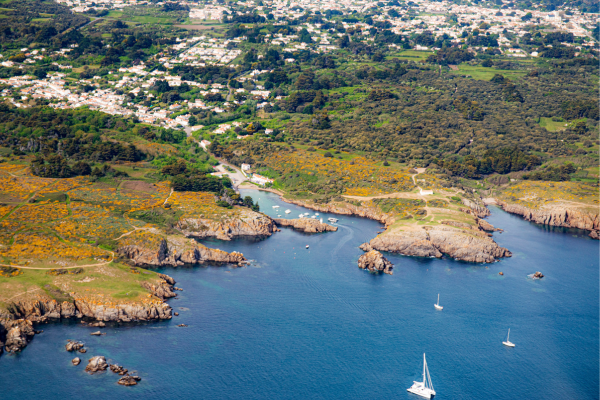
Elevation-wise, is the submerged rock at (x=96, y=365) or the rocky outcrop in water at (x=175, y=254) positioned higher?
the rocky outcrop in water at (x=175, y=254)

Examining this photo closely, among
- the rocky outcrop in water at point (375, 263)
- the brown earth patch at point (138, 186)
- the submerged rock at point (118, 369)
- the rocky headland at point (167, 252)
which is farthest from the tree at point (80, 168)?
the submerged rock at point (118, 369)

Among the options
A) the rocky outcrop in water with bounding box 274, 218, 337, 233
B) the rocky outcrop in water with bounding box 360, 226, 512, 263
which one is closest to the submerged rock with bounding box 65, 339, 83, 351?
the rocky outcrop in water with bounding box 360, 226, 512, 263

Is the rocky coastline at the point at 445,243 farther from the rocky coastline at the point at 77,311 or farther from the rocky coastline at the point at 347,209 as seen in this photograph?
the rocky coastline at the point at 77,311

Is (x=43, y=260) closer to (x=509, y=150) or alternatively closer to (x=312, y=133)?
(x=312, y=133)

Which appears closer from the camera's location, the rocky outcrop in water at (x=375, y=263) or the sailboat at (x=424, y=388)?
the sailboat at (x=424, y=388)

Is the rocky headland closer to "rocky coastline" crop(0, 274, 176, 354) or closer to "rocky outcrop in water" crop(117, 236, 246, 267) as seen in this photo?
"rocky outcrop in water" crop(117, 236, 246, 267)

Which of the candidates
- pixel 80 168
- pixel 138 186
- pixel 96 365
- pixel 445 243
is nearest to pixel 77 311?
pixel 96 365
